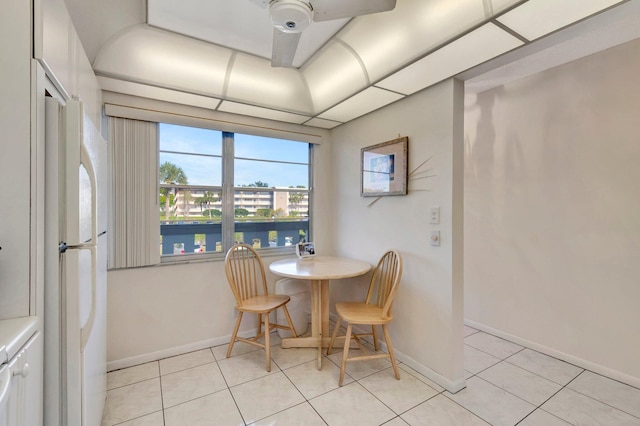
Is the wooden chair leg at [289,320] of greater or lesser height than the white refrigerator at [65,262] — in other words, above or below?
below

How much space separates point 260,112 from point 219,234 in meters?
1.31

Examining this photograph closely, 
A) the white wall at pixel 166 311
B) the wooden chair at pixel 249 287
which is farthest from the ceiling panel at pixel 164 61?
the wooden chair at pixel 249 287

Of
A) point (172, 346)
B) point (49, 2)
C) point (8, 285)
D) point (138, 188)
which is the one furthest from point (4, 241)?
point (172, 346)

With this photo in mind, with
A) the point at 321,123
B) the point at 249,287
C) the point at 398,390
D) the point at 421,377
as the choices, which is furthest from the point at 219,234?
the point at 421,377

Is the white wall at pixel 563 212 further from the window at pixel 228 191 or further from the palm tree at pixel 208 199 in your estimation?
the palm tree at pixel 208 199

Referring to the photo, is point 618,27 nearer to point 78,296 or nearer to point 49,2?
point 49,2

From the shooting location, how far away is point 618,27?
176cm

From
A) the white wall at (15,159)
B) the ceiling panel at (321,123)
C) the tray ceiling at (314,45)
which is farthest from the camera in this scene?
the ceiling panel at (321,123)

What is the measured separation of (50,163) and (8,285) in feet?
1.50

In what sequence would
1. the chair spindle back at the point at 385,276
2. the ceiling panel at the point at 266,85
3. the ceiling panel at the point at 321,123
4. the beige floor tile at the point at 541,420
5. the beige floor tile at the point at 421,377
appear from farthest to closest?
the ceiling panel at the point at 321,123 < the chair spindle back at the point at 385,276 < the ceiling panel at the point at 266,85 < the beige floor tile at the point at 421,377 < the beige floor tile at the point at 541,420

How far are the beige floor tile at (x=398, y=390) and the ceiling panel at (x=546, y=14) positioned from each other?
238 centimetres

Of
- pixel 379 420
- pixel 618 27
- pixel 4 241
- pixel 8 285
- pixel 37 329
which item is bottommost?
pixel 379 420

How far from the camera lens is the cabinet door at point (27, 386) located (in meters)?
0.82

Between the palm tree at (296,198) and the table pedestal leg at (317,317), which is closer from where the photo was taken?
the table pedestal leg at (317,317)
